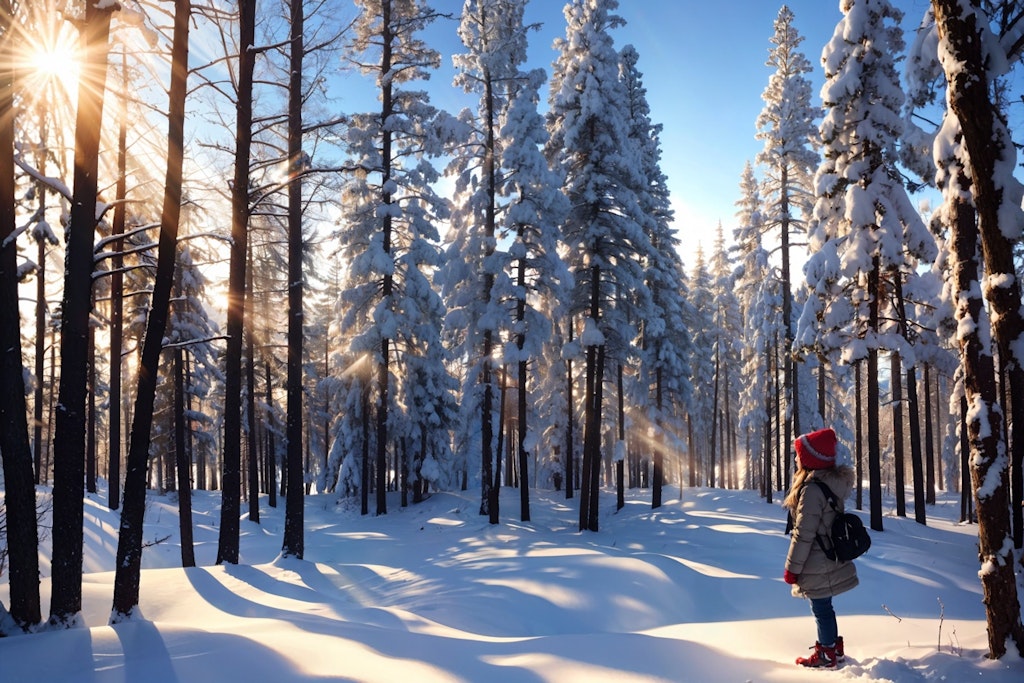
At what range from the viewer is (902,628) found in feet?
22.9

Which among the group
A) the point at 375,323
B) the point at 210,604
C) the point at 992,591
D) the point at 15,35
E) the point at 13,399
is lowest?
the point at 210,604

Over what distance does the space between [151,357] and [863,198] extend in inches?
640

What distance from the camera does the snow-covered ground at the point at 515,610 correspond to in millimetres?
4914

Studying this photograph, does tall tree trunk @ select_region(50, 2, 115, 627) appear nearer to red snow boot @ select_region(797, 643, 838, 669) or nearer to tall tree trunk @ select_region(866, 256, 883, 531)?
red snow boot @ select_region(797, 643, 838, 669)

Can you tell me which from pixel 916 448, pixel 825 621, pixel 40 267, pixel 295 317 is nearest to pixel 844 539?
pixel 825 621

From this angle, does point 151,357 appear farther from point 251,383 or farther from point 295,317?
point 251,383

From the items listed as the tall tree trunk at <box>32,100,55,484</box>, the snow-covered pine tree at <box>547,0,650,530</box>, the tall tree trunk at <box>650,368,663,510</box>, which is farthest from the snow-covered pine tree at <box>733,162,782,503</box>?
the tall tree trunk at <box>32,100,55,484</box>

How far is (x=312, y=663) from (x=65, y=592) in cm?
381

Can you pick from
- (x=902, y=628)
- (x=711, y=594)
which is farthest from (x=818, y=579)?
(x=711, y=594)

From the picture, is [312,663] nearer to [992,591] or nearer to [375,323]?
[992,591]

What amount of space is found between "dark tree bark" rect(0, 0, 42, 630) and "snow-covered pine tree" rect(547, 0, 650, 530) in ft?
49.7

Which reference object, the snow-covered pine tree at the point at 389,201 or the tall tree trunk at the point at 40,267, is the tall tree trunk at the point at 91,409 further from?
the snow-covered pine tree at the point at 389,201

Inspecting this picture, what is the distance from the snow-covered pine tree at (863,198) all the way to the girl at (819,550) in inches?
473

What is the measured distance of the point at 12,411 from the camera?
6.69m
